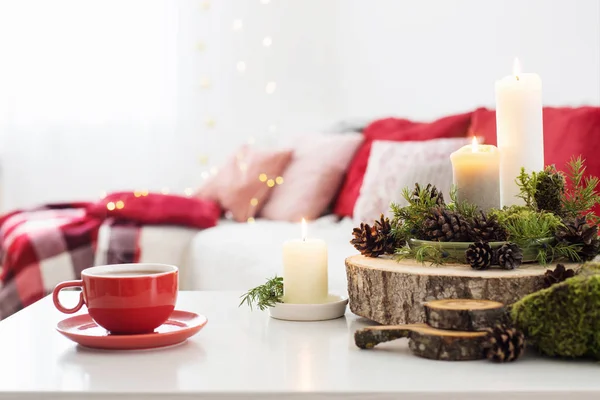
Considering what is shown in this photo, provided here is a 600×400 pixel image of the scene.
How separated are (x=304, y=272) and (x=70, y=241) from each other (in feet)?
6.32

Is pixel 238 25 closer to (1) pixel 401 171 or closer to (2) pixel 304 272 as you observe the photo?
(1) pixel 401 171

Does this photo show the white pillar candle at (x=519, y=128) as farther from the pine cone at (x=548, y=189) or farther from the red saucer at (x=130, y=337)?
the red saucer at (x=130, y=337)

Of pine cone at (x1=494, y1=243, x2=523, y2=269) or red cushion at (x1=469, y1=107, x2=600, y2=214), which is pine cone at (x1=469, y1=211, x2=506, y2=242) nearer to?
pine cone at (x1=494, y1=243, x2=523, y2=269)

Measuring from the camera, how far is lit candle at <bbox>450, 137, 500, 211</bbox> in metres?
1.00

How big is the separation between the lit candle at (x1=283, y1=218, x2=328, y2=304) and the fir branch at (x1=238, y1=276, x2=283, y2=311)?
0.7 inches

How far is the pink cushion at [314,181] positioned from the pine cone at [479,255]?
2.00m

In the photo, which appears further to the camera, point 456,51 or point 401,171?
point 456,51

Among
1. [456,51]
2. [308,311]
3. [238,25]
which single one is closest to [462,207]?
[308,311]

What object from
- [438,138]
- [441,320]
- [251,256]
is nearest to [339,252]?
[251,256]

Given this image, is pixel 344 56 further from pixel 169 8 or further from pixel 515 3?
pixel 515 3

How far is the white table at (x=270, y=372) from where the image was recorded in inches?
27.6

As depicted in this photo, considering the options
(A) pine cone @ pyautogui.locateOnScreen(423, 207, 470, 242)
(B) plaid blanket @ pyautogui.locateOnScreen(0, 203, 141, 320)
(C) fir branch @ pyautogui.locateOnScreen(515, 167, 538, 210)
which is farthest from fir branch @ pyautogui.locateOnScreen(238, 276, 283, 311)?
(B) plaid blanket @ pyautogui.locateOnScreen(0, 203, 141, 320)

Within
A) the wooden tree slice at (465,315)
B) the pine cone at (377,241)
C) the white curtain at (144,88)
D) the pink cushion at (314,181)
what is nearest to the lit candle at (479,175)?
the pine cone at (377,241)

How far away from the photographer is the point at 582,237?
0.93 meters
